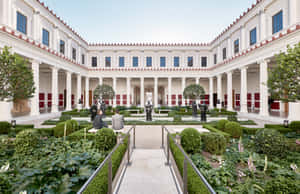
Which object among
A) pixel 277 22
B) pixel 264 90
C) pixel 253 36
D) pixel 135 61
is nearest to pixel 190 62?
pixel 135 61

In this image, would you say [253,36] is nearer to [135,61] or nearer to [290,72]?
[290,72]

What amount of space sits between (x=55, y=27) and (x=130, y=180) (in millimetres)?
21921

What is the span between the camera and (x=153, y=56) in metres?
30.2

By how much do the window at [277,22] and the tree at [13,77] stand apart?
20746mm

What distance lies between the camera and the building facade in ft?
43.8

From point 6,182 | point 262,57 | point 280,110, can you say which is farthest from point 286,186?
point 280,110

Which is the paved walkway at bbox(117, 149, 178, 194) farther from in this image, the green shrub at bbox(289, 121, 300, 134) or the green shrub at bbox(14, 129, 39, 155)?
the green shrub at bbox(289, 121, 300, 134)

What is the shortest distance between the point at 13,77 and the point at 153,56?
81.8ft

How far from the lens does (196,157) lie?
4980 millimetres

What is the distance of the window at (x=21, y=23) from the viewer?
1388 centimetres

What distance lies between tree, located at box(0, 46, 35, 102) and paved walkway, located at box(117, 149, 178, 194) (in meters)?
7.28

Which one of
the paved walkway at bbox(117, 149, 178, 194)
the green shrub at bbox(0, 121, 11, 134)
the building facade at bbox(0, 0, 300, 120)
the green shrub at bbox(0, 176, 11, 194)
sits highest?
the building facade at bbox(0, 0, 300, 120)

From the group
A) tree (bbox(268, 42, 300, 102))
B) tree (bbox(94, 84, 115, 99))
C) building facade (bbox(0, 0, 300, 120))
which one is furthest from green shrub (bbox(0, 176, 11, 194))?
tree (bbox(94, 84, 115, 99))

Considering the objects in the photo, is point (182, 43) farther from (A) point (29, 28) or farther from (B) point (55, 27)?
(A) point (29, 28)
